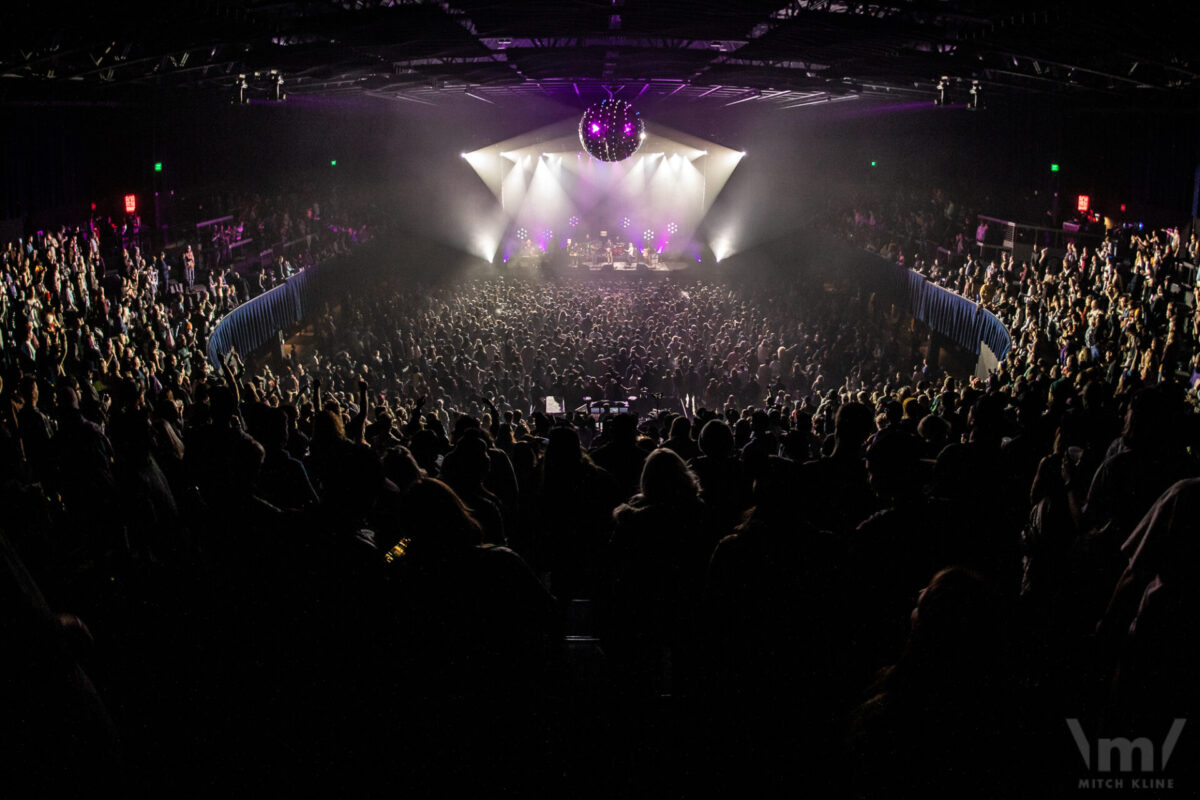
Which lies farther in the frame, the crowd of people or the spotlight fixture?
the spotlight fixture

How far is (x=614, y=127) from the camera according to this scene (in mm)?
16594

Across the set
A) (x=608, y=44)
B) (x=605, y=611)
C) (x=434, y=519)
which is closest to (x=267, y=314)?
(x=608, y=44)

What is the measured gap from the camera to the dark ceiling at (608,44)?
10.6 meters

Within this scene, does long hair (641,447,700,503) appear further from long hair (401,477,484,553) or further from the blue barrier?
the blue barrier

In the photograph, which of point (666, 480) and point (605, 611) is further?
point (605, 611)

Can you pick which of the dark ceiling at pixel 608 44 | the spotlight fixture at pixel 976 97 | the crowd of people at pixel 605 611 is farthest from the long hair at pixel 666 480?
the spotlight fixture at pixel 976 97

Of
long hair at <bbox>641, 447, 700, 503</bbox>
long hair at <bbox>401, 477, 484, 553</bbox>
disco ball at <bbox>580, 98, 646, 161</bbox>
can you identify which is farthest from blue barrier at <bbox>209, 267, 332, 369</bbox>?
long hair at <bbox>401, 477, 484, 553</bbox>

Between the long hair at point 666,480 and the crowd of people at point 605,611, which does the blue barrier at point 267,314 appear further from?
the long hair at point 666,480

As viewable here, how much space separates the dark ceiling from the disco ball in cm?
109

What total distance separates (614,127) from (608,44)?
1773 mm

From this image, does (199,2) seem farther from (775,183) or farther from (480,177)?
(775,183)

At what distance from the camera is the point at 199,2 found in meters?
10.1

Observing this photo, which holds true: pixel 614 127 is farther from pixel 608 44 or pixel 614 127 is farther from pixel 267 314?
pixel 267 314

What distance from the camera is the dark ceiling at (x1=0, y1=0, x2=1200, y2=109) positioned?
34.8 ft
